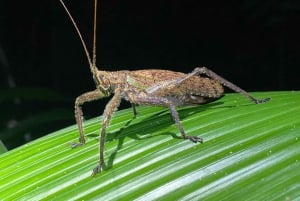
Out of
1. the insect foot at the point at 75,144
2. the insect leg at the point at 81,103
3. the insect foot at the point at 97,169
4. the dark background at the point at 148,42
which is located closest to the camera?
the insect foot at the point at 97,169

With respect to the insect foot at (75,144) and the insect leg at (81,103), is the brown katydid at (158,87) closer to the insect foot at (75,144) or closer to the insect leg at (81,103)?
the insect leg at (81,103)

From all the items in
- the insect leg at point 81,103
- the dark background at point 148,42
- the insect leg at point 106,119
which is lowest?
the dark background at point 148,42

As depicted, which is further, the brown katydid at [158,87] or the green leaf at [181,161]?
the brown katydid at [158,87]

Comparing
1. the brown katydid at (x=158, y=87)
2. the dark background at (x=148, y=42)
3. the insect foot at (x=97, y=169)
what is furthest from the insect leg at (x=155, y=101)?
the dark background at (x=148, y=42)

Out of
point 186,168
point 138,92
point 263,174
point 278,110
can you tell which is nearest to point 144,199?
point 186,168

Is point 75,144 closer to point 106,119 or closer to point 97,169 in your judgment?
point 106,119

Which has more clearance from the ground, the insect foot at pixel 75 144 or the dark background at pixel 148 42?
the insect foot at pixel 75 144

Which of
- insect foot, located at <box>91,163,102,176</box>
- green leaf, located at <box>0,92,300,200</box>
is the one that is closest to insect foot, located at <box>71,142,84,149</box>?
green leaf, located at <box>0,92,300,200</box>
